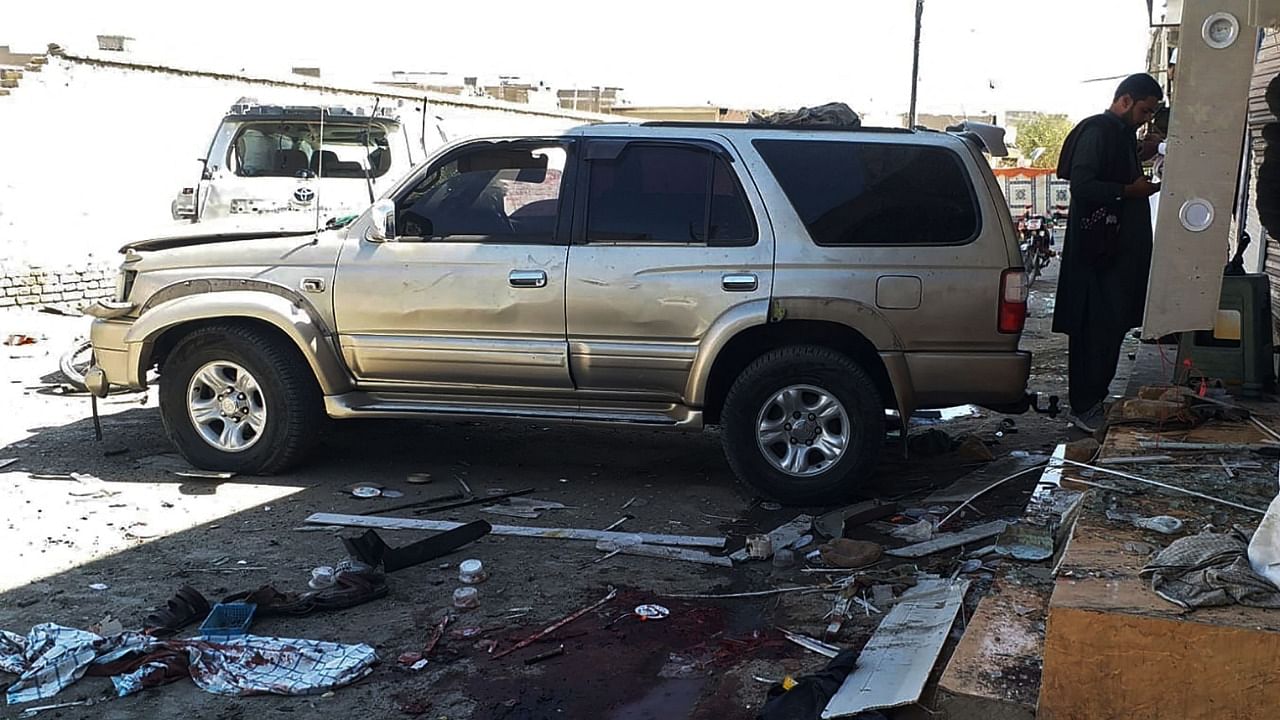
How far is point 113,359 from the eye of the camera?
277 inches

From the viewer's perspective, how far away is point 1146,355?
1112cm

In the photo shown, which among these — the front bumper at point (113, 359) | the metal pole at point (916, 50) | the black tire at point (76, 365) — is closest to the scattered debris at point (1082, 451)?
the front bumper at point (113, 359)

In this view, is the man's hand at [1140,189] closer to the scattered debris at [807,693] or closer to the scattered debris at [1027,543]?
the scattered debris at [1027,543]

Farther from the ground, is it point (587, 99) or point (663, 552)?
point (587, 99)

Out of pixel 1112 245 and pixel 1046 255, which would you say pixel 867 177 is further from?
pixel 1046 255

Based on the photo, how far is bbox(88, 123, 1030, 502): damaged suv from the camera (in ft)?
20.4

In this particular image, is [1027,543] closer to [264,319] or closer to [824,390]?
[824,390]

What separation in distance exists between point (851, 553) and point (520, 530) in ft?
5.62

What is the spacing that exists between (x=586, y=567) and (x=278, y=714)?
183 centimetres

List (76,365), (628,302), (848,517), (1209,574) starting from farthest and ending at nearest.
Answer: (76,365), (628,302), (848,517), (1209,574)

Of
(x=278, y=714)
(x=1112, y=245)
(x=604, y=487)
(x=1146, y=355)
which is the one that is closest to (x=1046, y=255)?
(x=1146, y=355)

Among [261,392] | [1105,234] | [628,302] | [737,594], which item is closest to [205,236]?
[261,392]

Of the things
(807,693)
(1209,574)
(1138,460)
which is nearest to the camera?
(1209,574)

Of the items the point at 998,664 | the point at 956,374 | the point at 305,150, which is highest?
the point at 305,150
